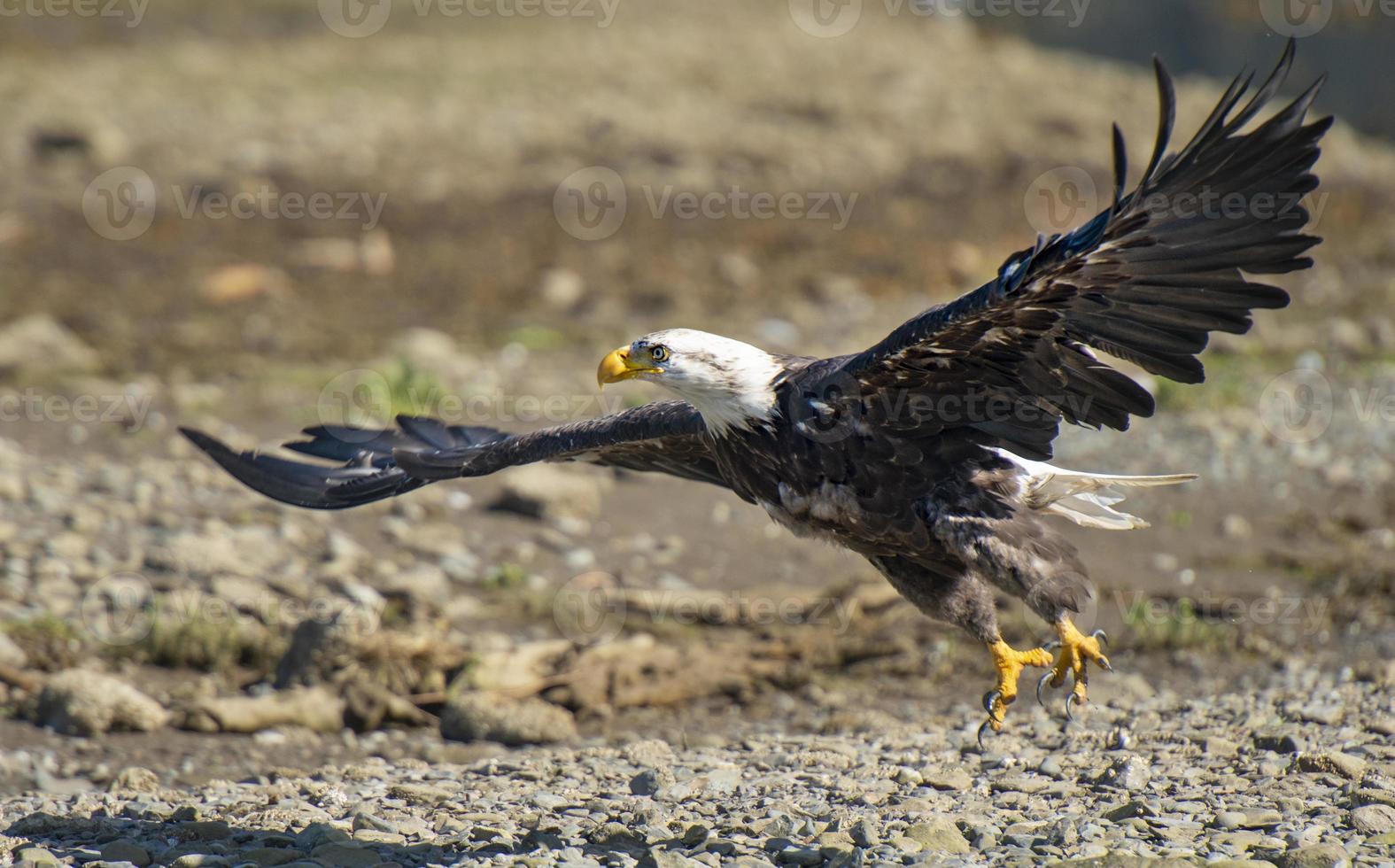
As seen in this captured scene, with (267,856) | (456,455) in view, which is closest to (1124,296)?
(456,455)

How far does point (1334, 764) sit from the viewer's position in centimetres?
498

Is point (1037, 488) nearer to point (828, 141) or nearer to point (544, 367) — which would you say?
point (544, 367)

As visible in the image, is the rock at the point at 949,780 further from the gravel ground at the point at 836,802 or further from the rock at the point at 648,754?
the rock at the point at 648,754

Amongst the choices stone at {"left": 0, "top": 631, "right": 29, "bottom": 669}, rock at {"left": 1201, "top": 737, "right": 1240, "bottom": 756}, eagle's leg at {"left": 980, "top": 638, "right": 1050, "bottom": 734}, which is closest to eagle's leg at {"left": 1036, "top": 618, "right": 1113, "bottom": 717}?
eagle's leg at {"left": 980, "top": 638, "right": 1050, "bottom": 734}

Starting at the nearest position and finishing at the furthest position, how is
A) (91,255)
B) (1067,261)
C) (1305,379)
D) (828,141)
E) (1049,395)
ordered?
1. (1067,261)
2. (1049,395)
3. (1305,379)
4. (91,255)
5. (828,141)

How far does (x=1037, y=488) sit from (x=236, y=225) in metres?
11.1

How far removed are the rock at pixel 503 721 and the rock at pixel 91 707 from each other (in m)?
1.31

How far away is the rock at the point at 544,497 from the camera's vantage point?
29.3 ft

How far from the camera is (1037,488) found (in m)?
5.30

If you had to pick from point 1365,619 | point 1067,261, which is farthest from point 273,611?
point 1365,619

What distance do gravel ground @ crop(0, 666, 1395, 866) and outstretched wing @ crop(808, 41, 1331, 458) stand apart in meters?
1.22

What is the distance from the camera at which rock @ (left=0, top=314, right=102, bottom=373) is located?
430 inches

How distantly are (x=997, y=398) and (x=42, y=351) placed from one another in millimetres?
8653

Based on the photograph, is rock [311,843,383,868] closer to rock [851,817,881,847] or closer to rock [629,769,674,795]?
rock [629,769,674,795]
